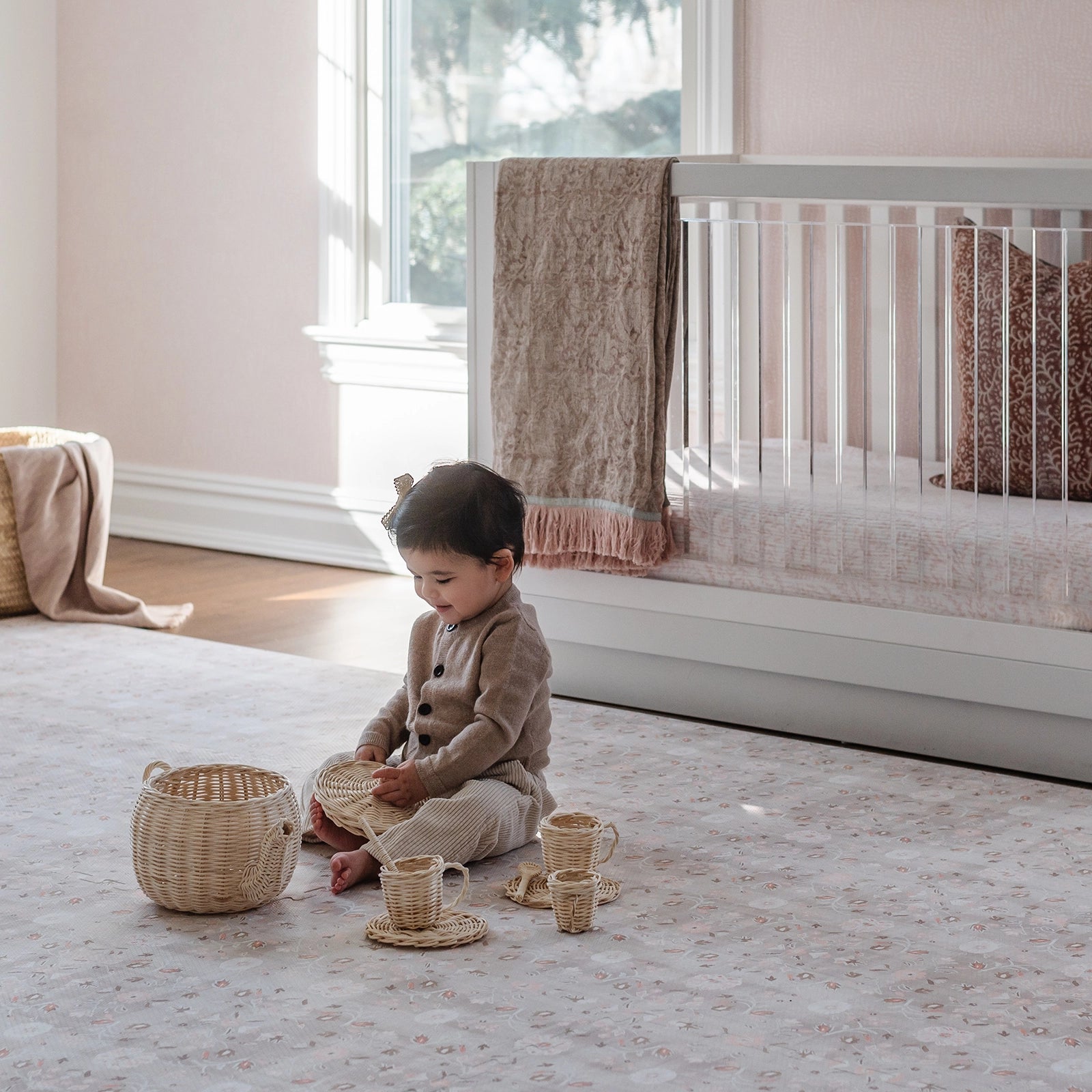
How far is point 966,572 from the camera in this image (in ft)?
7.66

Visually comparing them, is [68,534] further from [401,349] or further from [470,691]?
[470,691]

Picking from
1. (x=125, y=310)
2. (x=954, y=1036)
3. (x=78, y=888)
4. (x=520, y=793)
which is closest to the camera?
(x=954, y=1036)

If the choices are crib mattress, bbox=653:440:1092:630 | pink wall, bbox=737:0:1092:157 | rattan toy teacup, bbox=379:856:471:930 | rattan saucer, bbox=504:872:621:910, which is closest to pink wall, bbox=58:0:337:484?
pink wall, bbox=737:0:1092:157

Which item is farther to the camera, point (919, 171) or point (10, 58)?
point (10, 58)

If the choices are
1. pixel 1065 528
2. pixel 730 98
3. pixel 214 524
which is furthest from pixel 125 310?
pixel 1065 528

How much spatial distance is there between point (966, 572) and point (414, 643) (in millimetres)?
828

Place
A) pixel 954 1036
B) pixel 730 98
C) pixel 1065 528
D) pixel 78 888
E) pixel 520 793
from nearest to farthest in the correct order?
pixel 954 1036 < pixel 78 888 < pixel 520 793 < pixel 1065 528 < pixel 730 98

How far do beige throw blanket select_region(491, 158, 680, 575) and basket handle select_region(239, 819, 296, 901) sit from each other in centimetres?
96

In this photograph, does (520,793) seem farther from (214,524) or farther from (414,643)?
(214,524)

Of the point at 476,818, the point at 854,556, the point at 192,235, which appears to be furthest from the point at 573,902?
the point at 192,235

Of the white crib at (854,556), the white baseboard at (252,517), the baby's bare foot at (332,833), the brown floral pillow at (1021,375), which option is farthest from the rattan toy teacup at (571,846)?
the white baseboard at (252,517)

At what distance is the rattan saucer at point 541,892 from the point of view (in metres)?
1.79

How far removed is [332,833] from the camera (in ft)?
6.31

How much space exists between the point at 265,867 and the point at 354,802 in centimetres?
19
